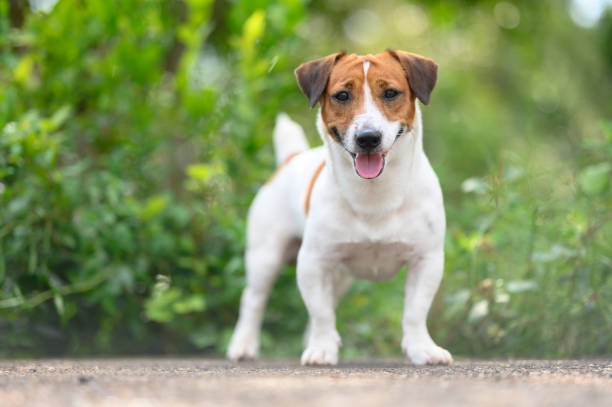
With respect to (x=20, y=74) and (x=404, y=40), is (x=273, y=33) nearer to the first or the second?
(x=20, y=74)

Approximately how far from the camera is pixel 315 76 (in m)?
3.37

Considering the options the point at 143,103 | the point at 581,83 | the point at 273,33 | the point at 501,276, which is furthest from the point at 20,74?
the point at 581,83

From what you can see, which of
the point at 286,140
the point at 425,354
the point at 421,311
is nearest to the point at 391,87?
the point at 421,311

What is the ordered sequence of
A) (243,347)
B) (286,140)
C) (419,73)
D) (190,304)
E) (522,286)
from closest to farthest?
1. (419,73)
2. (522,286)
3. (243,347)
4. (190,304)
5. (286,140)

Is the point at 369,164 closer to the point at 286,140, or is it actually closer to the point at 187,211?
the point at 286,140

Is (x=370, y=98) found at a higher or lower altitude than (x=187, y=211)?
higher

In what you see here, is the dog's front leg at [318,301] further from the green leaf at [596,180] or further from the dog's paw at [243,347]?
the green leaf at [596,180]

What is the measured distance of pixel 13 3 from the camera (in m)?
5.10

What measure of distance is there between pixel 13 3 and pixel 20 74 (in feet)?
3.55

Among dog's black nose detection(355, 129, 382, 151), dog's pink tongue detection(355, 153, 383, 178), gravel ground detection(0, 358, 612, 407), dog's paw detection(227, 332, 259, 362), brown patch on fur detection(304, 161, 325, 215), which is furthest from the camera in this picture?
dog's paw detection(227, 332, 259, 362)

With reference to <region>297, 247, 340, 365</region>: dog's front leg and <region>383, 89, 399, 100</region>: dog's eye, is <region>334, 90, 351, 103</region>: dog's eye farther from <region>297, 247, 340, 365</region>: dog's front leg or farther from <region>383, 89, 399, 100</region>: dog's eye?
<region>297, 247, 340, 365</region>: dog's front leg

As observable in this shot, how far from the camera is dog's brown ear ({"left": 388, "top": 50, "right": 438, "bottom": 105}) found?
3225 millimetres

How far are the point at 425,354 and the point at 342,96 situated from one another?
1.17 m

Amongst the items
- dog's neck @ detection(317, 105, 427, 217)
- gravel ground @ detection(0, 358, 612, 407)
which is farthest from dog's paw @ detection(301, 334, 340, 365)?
gravel ground @ detection(0, 358, 612, 407)
